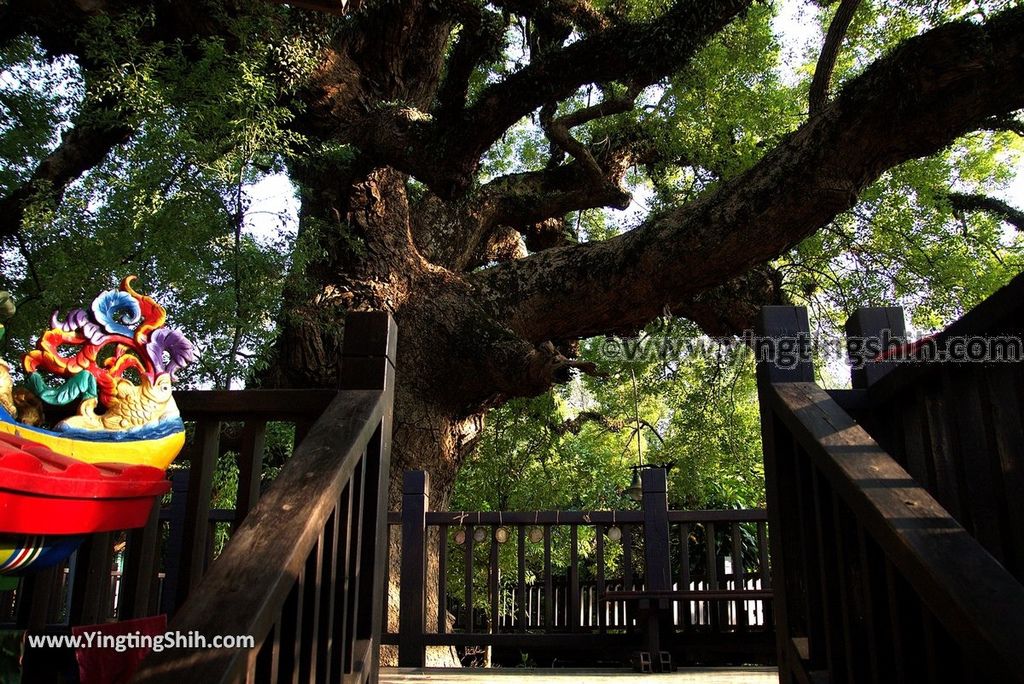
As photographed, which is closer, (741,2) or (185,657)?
(185,657)

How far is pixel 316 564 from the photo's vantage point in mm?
1745

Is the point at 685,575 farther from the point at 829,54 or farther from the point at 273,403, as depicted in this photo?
the point at 829,54

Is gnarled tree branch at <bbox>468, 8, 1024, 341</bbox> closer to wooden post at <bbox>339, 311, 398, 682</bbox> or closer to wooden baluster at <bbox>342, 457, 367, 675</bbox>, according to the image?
wooden post at <bbox>339, 311, 398, 682</bbox>

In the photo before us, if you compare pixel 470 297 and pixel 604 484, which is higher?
pixel 470 297

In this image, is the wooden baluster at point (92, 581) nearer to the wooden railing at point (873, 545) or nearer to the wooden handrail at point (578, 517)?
the wooden railing at point (873, 545)

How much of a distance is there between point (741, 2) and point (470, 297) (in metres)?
3.26

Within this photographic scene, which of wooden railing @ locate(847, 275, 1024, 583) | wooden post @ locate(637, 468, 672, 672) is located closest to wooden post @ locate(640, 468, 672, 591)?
wooden post @ locate(637, 468, 672, 672)

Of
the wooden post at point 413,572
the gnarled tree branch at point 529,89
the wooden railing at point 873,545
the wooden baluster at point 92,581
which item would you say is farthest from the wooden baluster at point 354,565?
the gnarled tree branch at point 529,89

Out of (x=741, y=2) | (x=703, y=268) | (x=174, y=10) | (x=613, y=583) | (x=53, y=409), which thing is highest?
(x=174, y=10)

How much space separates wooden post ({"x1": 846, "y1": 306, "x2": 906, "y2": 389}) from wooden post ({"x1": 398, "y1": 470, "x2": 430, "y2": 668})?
3315mm

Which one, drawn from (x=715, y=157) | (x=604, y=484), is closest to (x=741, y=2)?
(x=715, y=157)

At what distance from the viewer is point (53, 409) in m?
2.77

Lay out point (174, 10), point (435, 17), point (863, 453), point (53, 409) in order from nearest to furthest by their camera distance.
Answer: point (863, 453) → point (53, 409) → point (174, 10) → point (435, 17)

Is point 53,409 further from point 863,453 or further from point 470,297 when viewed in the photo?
point 470,297
